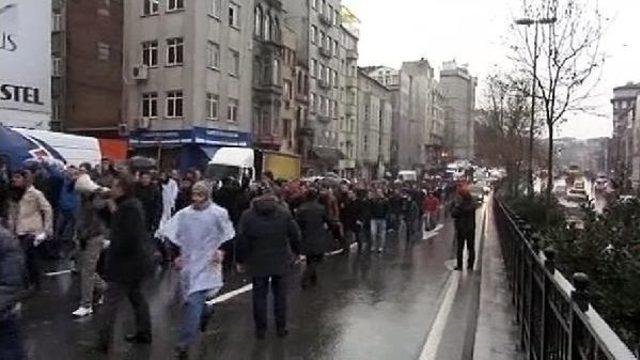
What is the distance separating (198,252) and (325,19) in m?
60.7

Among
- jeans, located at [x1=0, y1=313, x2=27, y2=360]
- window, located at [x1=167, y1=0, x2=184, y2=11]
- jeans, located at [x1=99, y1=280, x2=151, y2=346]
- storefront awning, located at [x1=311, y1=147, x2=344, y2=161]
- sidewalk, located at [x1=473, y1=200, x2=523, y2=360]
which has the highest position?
window, located at [x1=167, y1=0, x2=184, y2=11]

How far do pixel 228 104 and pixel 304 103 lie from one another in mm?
15465

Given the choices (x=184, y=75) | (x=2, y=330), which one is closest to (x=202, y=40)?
(x=184, y=75)

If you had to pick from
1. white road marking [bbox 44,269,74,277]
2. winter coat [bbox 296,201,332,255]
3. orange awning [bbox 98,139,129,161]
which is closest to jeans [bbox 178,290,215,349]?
winter coat [bbox 296,201,332,255]

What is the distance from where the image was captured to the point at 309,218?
12.4 metres

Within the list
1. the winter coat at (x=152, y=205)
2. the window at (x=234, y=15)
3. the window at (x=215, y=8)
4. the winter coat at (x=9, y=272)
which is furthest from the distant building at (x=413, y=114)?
the winter coat at (x=9, y=272)

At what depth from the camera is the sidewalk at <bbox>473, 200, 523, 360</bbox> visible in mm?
7172

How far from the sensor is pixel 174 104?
41344mm

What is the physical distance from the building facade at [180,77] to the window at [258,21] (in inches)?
136

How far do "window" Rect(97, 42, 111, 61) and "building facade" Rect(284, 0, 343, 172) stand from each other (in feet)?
67.9

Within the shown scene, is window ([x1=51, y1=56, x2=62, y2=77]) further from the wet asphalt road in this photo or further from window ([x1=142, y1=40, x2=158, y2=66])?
the wet asphalt road

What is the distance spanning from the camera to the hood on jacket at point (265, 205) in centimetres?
838

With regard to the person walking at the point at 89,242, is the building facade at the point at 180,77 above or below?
above

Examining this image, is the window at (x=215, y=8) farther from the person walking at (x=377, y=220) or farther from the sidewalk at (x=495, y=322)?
the sidewalk at (x=495, y=322)
